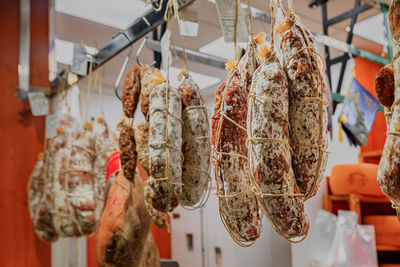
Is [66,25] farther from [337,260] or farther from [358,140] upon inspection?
[337,260]

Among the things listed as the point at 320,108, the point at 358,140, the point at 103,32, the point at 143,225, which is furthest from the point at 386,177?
the point at 103,32

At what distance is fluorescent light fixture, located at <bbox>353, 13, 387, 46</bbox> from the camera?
258 centimetres

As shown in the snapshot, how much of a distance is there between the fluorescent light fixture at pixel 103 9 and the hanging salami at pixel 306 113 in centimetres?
193

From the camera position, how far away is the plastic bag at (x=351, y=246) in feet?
7.39

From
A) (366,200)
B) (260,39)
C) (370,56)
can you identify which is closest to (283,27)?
(260,39)

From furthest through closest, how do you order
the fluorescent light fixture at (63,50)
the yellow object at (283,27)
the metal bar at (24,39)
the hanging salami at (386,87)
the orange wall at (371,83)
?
the fluorescent light fixture at (63,50), the metal bar at (24,39), the orange wall at (371,83), the yellow object at (283,27), the hanging salami at (386,87)

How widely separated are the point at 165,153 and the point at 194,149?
9 centimetres

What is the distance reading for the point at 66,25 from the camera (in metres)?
2.77

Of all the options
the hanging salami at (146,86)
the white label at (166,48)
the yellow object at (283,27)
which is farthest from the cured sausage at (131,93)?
the yellow object at (283,27)

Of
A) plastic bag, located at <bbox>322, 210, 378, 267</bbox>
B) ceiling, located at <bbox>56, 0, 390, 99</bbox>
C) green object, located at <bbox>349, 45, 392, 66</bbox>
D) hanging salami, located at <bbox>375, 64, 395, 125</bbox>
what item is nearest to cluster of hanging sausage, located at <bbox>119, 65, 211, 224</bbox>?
hanging salami, located at <bbox>375, 64, 395, 125</bbox>

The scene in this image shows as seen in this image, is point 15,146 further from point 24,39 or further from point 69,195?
→ point 69,195

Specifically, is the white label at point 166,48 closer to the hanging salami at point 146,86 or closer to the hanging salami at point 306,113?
the hanging salami at point 146,86

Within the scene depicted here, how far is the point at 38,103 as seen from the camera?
229 centimetres

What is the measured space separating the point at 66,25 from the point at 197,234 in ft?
5.50
